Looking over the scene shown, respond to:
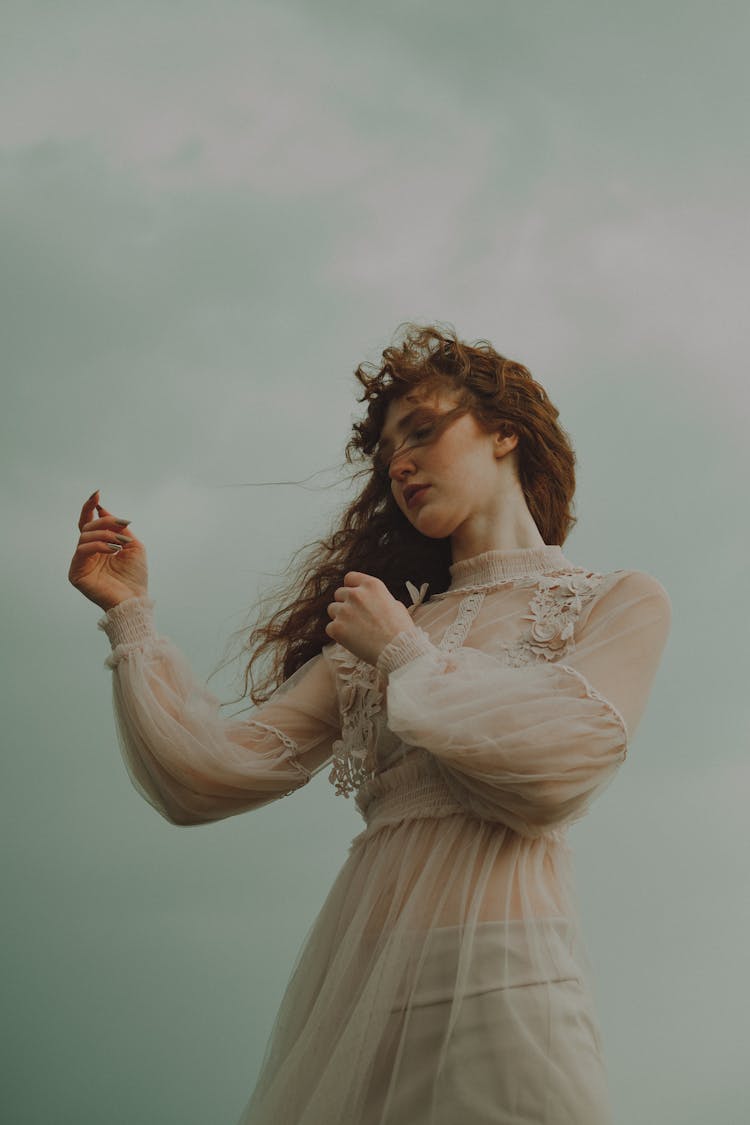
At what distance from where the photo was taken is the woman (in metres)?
2.35

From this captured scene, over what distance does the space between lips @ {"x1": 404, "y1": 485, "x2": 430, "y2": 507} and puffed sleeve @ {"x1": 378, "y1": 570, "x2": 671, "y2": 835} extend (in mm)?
546

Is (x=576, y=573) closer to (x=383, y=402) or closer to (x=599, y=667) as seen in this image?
(x=599, y=667)

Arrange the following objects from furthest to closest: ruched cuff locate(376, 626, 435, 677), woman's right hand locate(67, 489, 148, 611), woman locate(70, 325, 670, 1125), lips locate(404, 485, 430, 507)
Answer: lips locate(404, 485, 430, 507), woman's right hand locate(67, 489, 148, 611), ruched cuff locate(376, 626, 435, 677), woman locate(70, 325, 670, 1125)

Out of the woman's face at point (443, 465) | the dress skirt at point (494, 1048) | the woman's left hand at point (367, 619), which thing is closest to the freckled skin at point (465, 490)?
the woman's face at point (443, 465)

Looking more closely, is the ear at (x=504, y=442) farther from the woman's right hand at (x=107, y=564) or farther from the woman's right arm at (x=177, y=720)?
the woman's right hand at (x=107, y=564)

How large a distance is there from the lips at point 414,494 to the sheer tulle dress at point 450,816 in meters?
0.25

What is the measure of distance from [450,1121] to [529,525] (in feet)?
4.77

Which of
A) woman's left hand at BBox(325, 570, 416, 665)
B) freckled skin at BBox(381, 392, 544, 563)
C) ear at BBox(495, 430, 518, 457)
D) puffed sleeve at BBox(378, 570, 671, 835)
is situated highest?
ear at BBox(495, 430, 518, 457)

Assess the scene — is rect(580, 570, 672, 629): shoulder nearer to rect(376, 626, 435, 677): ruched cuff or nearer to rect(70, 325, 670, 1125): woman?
rect(70, 325, 670, 1125): woman

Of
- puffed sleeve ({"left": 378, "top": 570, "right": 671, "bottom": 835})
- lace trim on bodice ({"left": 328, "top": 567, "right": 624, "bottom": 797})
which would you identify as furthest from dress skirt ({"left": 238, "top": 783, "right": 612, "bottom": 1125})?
lace trim on bodice ({"left": 328, "top": 567, "right": 624, "bottom": 797})

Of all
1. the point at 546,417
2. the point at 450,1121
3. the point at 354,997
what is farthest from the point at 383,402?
the point at 450,1121

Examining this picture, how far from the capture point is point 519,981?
7.73 ft

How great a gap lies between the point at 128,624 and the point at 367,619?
0.64 metres

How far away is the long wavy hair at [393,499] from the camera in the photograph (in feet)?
10.7
